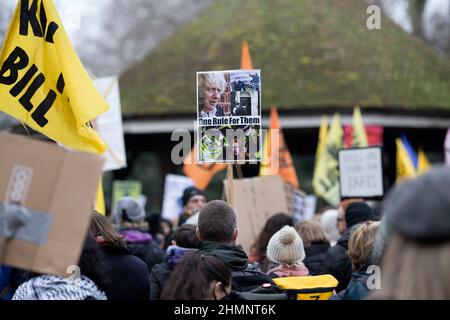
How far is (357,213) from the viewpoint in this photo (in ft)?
21.4

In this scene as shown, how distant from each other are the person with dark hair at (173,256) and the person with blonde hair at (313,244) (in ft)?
4.26

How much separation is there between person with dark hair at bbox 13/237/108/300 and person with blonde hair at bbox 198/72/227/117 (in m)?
1.77

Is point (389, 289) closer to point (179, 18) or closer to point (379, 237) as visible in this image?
point (379, 237)

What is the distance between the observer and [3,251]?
3291 mm

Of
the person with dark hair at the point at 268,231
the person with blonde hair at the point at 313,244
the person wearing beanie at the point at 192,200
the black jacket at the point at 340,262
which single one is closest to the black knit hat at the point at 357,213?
the person with blonde hair at the point at 313,244

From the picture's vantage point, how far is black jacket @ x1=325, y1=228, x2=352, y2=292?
6094 millimetres

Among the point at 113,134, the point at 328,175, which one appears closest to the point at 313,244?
the point at 113,134

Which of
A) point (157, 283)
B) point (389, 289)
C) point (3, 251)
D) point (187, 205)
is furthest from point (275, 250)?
point (187, 205)

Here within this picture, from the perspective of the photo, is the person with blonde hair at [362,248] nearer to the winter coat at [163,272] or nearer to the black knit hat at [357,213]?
the winter coat at [163,272]

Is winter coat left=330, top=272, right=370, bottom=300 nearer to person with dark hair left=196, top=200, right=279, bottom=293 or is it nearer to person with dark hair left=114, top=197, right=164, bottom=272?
person with dark hair left=196, top=200, right=279, bottom=293

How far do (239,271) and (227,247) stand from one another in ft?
0.56

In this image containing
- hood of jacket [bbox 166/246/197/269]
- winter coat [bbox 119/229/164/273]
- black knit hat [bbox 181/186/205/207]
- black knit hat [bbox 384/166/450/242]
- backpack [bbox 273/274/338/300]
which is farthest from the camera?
black knit hat [bbox 181/186/205/207]

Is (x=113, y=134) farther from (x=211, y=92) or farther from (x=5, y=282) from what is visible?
(x=5, y=282)

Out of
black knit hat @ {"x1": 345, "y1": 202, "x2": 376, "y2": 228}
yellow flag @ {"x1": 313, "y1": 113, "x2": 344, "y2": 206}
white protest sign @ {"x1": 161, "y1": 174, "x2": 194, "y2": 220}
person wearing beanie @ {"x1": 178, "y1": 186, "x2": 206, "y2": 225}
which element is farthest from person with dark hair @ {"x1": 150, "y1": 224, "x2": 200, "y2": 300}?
white protest sign @ {"x1": 161, "y1": 174, "x2": 194, "y2": 220}
